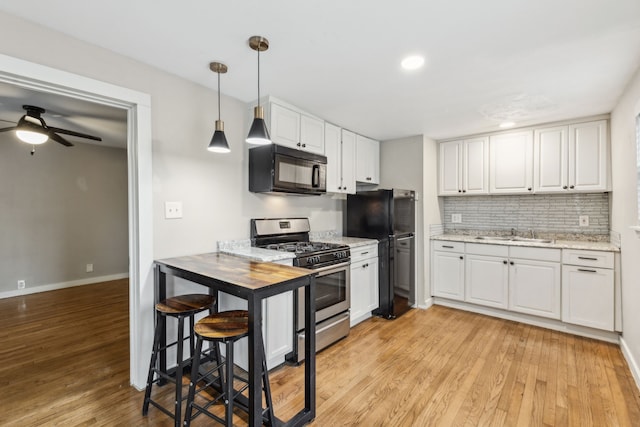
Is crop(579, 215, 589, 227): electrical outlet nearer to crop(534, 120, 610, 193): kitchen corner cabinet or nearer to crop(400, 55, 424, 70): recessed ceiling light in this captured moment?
crop(534, 120, 610, 193): kitchen corner cabinet

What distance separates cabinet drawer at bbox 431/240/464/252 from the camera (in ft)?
11.8

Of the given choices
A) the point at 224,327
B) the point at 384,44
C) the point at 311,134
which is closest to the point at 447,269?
the point at 311,134

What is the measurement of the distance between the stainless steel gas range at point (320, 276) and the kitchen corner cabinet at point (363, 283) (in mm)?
178

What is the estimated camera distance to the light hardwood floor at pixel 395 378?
1773 mm

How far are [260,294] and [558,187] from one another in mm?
3498

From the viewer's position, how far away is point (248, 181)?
109 inches

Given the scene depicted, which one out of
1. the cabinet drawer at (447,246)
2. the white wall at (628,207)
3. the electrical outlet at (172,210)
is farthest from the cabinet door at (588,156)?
the electrical outlet at (172,210)

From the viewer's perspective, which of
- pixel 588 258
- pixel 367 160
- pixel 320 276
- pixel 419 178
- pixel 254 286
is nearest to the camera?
pixel 254 286

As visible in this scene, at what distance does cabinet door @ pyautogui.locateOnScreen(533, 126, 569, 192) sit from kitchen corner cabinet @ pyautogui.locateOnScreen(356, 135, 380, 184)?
1.82 meters

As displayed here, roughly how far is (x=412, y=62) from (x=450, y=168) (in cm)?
229

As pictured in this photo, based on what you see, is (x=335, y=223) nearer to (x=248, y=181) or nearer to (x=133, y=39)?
(x=248, y=181)

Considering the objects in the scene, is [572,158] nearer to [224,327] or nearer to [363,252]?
[363,252]

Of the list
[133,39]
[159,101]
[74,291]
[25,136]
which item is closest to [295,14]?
[133,39]

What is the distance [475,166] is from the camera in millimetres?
3758
